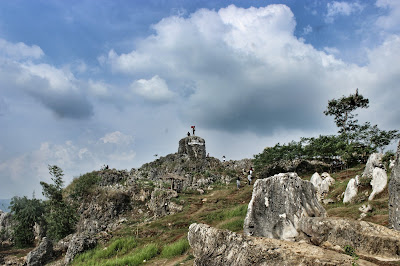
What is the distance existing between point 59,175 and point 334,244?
28406 millimetres

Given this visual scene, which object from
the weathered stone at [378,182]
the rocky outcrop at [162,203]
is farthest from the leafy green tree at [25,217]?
the weathered stone at [378,182]

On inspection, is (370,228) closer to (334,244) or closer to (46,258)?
(334,244)

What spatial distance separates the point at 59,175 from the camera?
27703mm

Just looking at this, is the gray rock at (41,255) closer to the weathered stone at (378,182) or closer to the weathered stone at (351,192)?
the weathered stone at (351,192)

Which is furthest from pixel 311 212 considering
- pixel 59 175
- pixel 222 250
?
pixel 59 175

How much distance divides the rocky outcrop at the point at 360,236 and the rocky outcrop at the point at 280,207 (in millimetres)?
2786

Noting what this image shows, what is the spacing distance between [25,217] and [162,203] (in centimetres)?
2035

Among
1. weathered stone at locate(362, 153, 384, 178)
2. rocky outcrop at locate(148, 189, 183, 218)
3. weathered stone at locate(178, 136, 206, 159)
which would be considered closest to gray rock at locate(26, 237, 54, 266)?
rocky outcrop at locate(148, 189, 183, 218)

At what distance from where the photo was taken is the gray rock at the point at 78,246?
18.4 meters

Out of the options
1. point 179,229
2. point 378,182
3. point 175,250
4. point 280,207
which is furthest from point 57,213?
point 378,182

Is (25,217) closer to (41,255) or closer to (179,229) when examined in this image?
(41,255)

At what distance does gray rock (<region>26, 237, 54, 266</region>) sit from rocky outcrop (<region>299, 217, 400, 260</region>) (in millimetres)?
21719

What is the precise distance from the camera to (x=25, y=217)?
3544cm

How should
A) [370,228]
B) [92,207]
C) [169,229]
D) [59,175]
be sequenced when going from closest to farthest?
1. [370,228]
2. [169,229]
3. [59,175]
4. [92,207]
